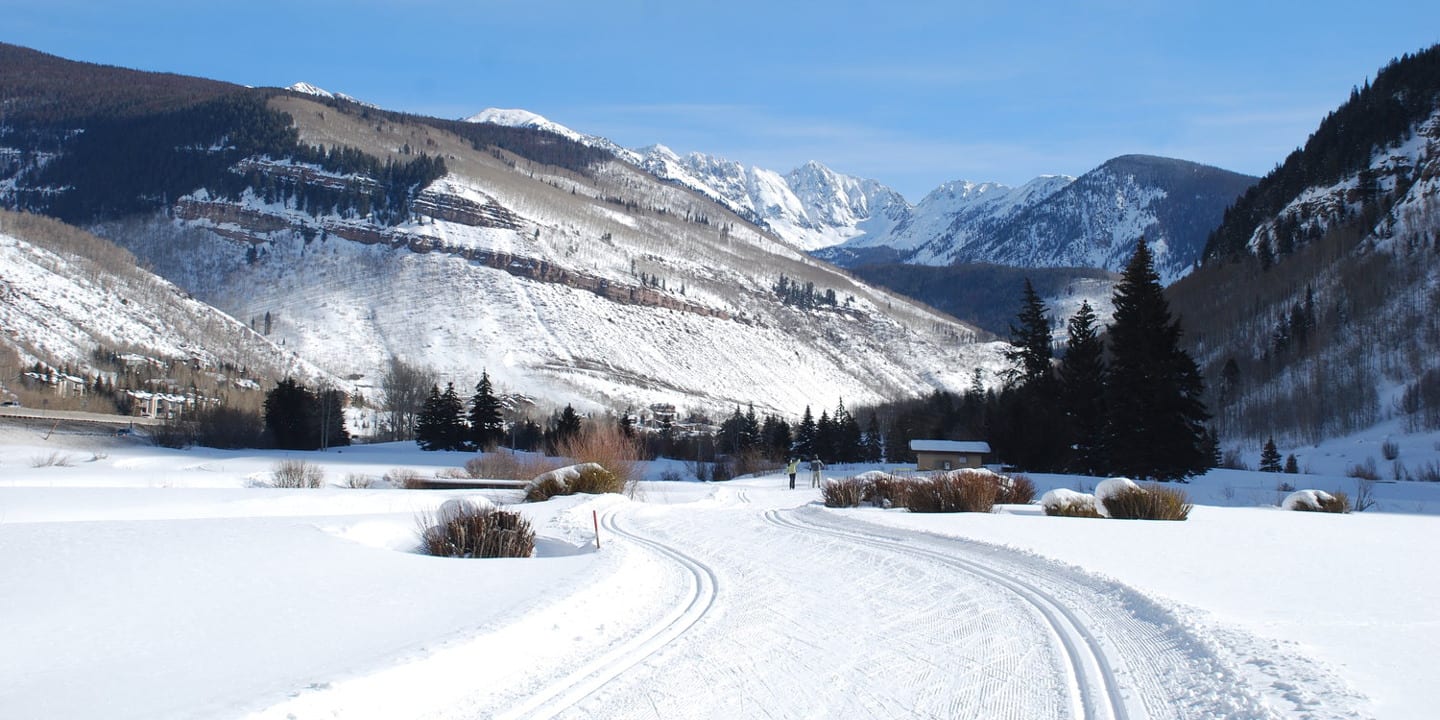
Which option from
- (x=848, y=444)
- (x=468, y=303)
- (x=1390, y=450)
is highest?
(x=468, y=303)

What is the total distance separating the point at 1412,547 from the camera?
1380 cm

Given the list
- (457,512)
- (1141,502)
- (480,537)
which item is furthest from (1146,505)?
(457,512)

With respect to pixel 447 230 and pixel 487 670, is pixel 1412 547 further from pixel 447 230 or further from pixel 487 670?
pixel 447 230

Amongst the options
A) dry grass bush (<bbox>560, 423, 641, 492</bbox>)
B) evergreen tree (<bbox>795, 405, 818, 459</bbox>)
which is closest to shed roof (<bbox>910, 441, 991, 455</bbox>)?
dry grass bush (<bbox>560, 423, 641, 492</bbox>)

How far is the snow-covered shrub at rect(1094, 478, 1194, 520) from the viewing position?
65.5ft

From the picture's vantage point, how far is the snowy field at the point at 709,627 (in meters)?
5.91

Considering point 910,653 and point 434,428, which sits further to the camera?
point 434,428

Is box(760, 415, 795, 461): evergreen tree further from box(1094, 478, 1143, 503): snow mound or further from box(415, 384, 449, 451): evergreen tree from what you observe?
box(1094, 478, 1143, 503): snow mound

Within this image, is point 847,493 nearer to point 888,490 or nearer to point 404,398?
point 888,490

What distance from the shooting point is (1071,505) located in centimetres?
2153

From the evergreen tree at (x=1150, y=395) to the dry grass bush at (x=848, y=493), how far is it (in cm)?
1373

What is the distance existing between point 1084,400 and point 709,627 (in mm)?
39725

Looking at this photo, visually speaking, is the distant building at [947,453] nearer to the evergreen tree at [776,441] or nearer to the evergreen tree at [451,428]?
the evergreen tree at [776,441]

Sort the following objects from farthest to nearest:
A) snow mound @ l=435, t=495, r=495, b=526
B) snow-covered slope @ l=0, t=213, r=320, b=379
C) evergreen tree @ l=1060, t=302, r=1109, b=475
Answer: snow-covered slope @ l=0, t=213, r=320, b=379 < evergreen tree @ l=1060, t=302, r=1109, b=475 < snow mound @ l=435, t=495, r=495, b=526
